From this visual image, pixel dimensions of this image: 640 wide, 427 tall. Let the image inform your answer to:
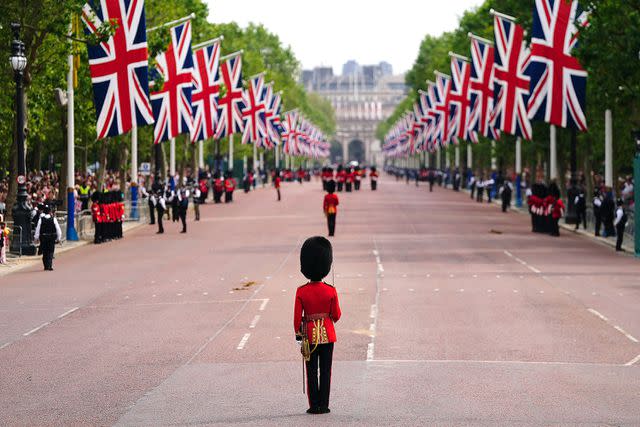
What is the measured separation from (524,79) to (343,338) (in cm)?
3328

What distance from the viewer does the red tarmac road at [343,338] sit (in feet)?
42.7

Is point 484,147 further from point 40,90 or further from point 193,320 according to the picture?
point 193,320

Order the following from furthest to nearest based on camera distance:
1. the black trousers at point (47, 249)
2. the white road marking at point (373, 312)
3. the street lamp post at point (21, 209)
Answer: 1. the street lamp post at point (21, 209)
2. the black trousers at point (47, 249)
3. the white road marking at point (373, 312)

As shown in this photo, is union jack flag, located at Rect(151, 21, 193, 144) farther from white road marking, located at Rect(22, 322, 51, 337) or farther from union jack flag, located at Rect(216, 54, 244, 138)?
white road marking, located at Rect(22, 322, 51, 337)

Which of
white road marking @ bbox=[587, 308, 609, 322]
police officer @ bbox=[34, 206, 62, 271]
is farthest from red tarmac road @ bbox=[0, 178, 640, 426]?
police officer @ bbox=[34, 206, 62, 271]

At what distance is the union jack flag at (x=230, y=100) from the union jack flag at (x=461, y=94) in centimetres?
1183

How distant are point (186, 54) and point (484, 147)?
125 feet

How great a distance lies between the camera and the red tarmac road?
13.0 metres

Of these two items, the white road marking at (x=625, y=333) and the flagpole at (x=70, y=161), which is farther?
the flagpole at (x=70, y=161)

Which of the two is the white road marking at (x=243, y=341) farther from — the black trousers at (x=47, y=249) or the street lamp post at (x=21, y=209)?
the street lamp post at (x=21, y=209)

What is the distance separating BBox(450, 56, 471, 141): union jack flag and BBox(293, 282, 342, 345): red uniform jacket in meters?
59.5

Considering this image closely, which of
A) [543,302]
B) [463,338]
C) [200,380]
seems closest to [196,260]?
[543,302]

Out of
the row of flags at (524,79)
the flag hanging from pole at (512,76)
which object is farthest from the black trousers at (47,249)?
the flag hanging from pole at (512,76)

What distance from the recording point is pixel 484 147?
86812mm
